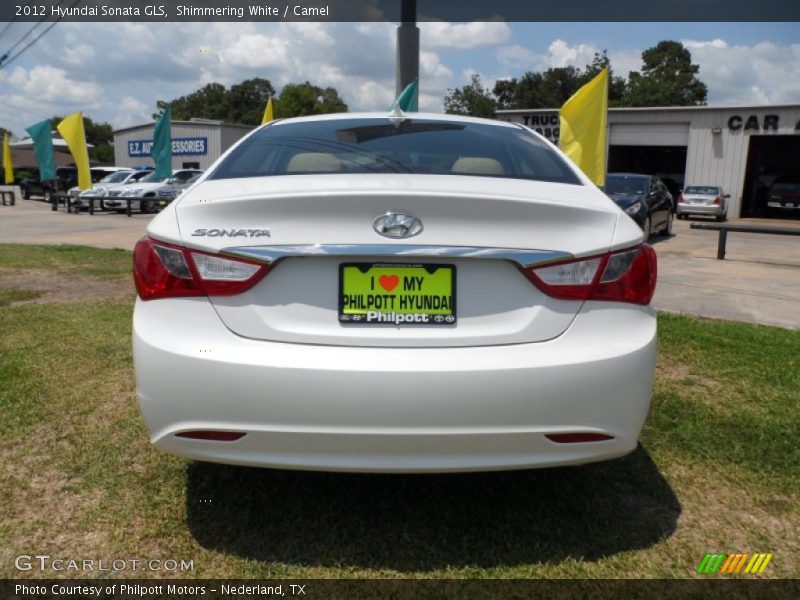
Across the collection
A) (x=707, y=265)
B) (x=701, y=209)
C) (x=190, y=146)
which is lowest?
(x=701, y=209)

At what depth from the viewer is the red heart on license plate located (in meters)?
2.17

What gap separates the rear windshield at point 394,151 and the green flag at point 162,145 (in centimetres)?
2001

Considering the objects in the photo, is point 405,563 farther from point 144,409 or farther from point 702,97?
point 702,97

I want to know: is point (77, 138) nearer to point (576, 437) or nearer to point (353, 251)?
point (353, 251)

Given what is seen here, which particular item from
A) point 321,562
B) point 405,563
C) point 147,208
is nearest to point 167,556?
point 321,562

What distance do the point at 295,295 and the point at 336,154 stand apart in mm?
895

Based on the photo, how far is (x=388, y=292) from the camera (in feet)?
7.15

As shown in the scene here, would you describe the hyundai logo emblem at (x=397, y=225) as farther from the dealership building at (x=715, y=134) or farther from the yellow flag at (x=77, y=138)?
the dealership building at (x=715, y=134)

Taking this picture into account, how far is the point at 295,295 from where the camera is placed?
86.0 inches

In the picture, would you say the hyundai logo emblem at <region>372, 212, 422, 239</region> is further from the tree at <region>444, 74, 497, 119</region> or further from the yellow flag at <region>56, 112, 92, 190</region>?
the tree at <region>444, 74, 497, 119</region>

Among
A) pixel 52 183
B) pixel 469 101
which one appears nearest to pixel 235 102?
pixel 469 101

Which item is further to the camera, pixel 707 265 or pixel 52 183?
pixel 52 183

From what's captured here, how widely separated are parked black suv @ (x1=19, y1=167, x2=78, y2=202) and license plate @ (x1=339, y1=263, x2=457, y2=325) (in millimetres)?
25827

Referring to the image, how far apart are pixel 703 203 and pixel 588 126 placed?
15220 millimetres
